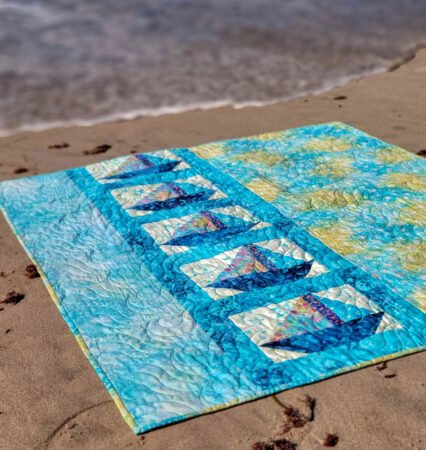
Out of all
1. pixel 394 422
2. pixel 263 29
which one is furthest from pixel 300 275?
pixel 263 29

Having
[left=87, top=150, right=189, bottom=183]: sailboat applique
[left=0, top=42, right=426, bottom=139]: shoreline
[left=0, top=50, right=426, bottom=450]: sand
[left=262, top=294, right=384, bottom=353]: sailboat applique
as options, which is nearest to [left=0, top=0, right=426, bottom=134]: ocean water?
[left=0, top=42, right=426, bottom=139]: shoreline

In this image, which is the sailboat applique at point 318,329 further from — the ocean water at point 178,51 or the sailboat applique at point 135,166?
the ocean water at point 178,51

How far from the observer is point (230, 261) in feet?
8.31

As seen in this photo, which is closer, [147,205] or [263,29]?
[147,205]

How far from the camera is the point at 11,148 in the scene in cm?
363

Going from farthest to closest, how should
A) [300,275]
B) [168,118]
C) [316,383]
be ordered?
[168,118] → [300,275] → [316,383]

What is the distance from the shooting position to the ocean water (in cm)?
446

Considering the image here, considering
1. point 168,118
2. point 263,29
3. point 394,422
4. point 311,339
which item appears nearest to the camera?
point 394,422

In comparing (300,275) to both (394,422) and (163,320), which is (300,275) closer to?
(163,320)

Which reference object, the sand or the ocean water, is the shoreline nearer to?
the ocean water

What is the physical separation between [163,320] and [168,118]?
76.1 inches

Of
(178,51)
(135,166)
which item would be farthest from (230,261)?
(178,51)

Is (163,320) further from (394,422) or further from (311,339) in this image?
(394,422)

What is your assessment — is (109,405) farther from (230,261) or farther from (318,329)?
(230,261)
